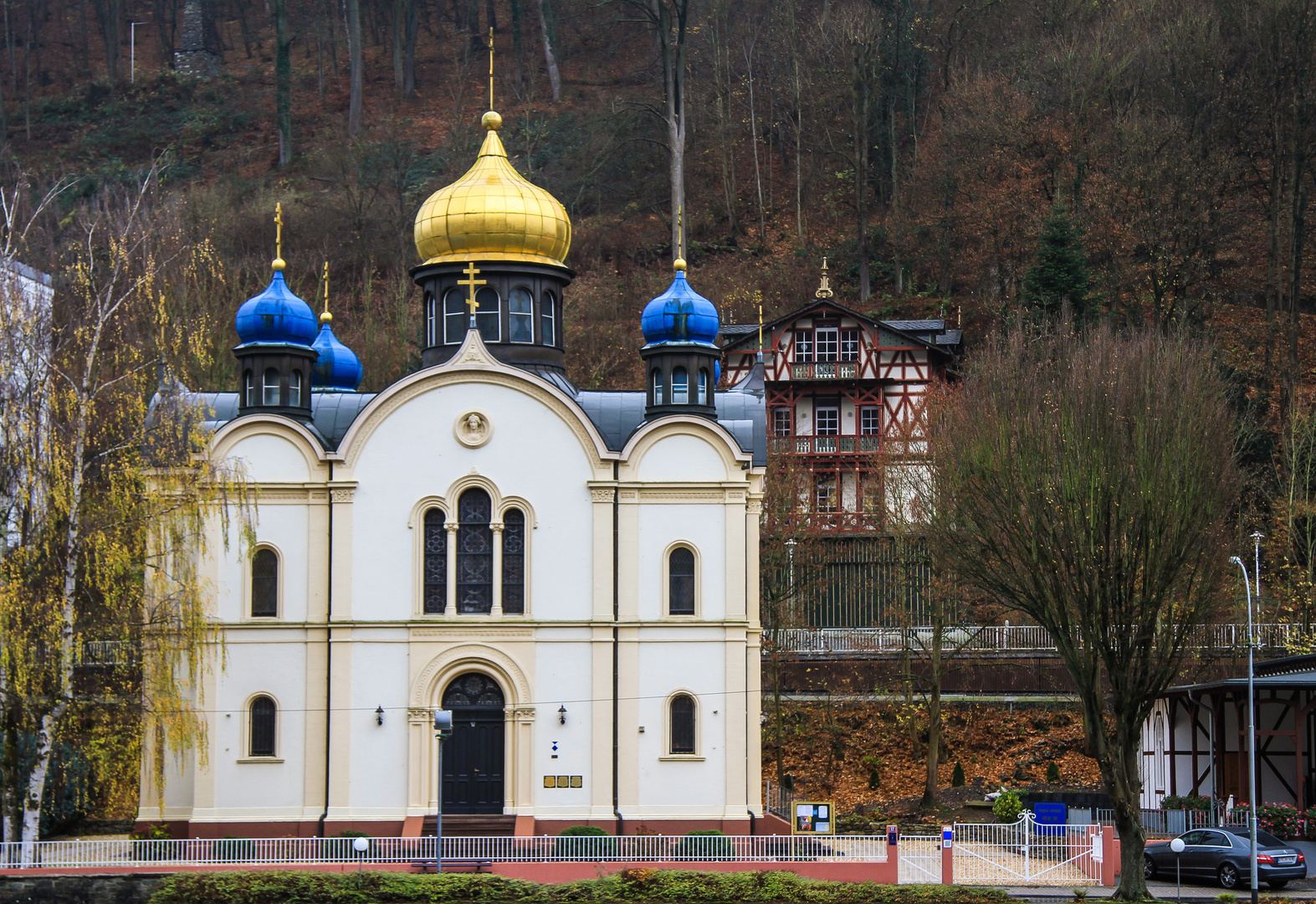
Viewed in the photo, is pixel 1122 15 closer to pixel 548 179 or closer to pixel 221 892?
pixel 548 179

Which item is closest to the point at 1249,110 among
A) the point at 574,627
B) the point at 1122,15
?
the point at 1122,15

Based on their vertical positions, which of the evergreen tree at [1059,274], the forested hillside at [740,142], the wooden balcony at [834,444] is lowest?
the wooden balcony at [834,444]

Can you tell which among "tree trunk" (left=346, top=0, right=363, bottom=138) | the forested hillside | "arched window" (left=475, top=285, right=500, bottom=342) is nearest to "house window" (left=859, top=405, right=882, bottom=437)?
the forested hillside

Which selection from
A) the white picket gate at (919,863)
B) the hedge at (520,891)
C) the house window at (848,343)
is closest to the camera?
the hedge at (520,891)

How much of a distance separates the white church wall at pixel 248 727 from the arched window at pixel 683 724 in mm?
6978

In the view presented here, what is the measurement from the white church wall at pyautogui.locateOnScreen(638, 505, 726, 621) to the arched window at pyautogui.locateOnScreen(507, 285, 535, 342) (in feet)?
16.8

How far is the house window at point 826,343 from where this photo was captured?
50969 mm

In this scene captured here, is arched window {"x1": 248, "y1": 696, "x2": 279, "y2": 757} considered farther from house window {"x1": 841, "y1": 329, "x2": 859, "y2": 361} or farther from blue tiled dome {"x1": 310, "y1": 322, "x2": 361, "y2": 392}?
house window {"x1": 841, "y1": 329, "x2": 859, "y2": 361}

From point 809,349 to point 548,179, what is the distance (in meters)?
19.9

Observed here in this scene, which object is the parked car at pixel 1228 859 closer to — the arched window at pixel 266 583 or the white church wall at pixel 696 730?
the white church wall at pixel 696 730

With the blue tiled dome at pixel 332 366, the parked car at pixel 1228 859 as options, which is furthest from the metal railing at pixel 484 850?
the blue tiled dome at pixel 332 366

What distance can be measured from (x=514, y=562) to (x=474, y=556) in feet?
2.50

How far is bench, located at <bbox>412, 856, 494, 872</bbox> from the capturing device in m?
26.2

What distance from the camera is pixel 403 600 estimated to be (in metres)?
30.4
